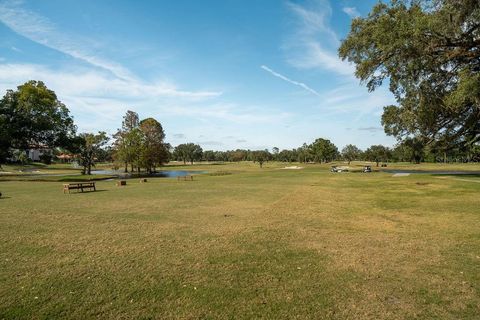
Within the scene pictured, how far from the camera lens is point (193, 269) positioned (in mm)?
7406

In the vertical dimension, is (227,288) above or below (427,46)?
below

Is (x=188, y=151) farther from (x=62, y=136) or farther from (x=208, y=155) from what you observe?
→ (x=62, y=136)

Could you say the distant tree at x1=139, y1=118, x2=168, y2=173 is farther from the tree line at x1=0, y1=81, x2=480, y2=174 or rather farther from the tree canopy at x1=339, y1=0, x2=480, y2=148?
the tree canopy at x1=339, y1=0, x2=480, y2=148

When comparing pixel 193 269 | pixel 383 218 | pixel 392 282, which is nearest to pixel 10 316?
pixel 193 269

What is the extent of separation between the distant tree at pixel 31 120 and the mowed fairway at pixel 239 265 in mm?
35321

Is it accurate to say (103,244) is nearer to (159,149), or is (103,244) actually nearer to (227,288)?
(227,288)

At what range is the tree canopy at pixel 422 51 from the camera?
15.4 metres

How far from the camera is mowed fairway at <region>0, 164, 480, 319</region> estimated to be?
5531mm

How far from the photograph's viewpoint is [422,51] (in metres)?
16.4

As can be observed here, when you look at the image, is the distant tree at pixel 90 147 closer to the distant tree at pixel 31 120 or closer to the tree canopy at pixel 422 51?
the distant tree at pixel 31 120

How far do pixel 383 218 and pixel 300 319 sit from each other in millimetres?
10147

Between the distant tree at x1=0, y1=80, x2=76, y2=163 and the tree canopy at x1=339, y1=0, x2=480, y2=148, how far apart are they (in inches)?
1651

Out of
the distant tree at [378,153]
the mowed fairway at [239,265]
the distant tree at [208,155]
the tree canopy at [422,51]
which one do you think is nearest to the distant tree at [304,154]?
the distant tree at [378,153]

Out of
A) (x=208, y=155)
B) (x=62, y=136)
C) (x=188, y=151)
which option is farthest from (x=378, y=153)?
(x=62, y=136)
